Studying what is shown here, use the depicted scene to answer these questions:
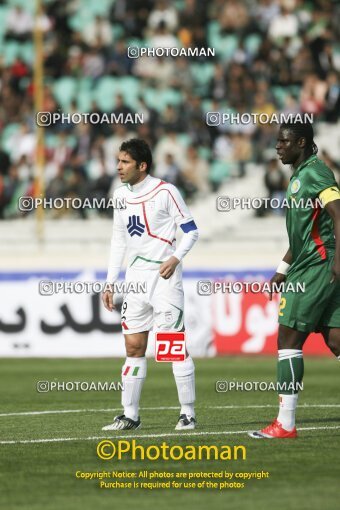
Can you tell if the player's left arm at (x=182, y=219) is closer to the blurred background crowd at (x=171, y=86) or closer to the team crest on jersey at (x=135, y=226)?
the team crest on jersey at (x=135, y=226)

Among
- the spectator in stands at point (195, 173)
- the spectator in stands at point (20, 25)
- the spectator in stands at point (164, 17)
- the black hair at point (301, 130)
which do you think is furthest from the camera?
the spectator in stands at point (20, 25)

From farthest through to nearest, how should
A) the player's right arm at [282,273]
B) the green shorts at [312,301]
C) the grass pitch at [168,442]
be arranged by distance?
the player's right arm at [282,273] → the green shorts at [312,301] → the grass pitch at [168,442]

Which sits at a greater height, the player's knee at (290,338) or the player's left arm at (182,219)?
the player's left arm at (182,219)

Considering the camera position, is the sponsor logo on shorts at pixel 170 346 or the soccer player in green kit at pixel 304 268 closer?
the soccer player in green kit at pixel 304 268

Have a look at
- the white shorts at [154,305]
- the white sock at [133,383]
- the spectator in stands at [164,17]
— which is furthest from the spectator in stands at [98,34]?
the white sock at [133,383]

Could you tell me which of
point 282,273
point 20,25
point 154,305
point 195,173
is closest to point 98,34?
point 20,25

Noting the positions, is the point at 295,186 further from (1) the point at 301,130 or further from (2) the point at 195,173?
(2) the point at 195,173

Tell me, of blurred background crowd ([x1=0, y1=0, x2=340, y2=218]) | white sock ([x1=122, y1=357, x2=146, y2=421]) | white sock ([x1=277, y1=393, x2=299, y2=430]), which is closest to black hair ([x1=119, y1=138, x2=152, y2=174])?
white sock ([x1=122, y1=357, x2=146, y2=421])

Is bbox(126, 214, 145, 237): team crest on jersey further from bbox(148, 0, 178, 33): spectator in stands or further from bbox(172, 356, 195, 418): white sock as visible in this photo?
bbox(148, 0, 178, 33): spectator in stands

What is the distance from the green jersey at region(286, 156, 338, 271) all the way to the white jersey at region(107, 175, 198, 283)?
1.15 metres

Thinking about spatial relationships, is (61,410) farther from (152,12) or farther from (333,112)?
(152,12)

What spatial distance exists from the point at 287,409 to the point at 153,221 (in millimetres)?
1964

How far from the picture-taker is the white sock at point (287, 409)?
31.1 ft

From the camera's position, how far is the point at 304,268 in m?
9.52
